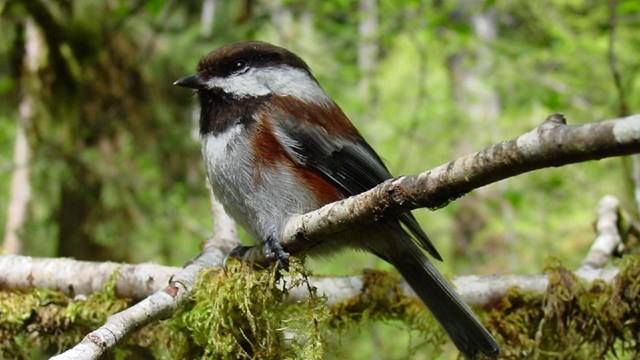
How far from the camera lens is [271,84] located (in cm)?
290

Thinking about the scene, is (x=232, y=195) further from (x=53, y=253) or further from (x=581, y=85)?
(x=581, y=85)

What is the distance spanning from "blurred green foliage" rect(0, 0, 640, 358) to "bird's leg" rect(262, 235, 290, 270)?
9.23 feet

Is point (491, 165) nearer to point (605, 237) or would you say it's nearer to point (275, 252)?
point (275, 252)

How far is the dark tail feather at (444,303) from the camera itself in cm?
259

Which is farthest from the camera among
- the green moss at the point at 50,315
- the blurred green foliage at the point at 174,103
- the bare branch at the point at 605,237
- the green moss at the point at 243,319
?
the blurred green foliage at the point at 174,103

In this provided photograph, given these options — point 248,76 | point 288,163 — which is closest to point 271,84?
point 248,76

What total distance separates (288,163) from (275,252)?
45 centimetres

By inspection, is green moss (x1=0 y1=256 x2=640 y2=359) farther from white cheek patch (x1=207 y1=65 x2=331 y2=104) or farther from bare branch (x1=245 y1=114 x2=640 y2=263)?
white cheek patch (x1=207 y1=65 x2=331 y2=104)

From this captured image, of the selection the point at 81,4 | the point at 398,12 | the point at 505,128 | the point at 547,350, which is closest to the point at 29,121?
the point at 81,4

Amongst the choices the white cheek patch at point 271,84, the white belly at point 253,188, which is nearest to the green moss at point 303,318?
the white belly at point 253,188

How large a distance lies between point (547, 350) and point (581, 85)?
488cm

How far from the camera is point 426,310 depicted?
2859mm

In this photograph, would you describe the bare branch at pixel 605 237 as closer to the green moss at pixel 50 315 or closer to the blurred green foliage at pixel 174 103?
the blurred green foliage at pixel 174 103

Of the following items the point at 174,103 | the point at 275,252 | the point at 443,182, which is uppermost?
the point at 174,103
